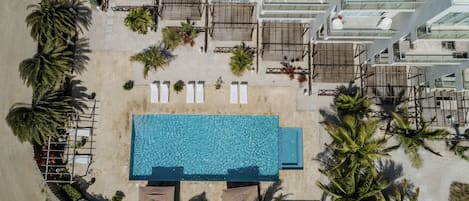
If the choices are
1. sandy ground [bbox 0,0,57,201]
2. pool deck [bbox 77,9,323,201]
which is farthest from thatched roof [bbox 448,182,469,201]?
sandy ground [bbox 0,0,57,201]

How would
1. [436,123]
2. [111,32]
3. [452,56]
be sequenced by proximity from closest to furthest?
[452,56]
[436,123]
[111,32]

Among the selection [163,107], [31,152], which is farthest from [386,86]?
[31,152]

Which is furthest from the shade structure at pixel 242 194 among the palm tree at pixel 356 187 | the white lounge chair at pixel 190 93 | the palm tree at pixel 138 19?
the palm tree at pixel 138 19

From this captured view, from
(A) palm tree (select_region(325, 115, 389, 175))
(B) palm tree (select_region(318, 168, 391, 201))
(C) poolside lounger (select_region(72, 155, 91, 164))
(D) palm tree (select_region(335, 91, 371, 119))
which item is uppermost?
(D) palm tree (select_region(335, 91, 371, 119))

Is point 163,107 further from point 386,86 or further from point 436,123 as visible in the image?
point 436,123

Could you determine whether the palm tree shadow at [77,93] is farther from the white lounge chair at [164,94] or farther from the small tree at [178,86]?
the small tree at [178,86]

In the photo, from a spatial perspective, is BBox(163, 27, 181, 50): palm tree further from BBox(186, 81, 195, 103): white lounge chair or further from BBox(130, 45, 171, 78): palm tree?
BBox(186, 81, 195, 103): white lounge chair
